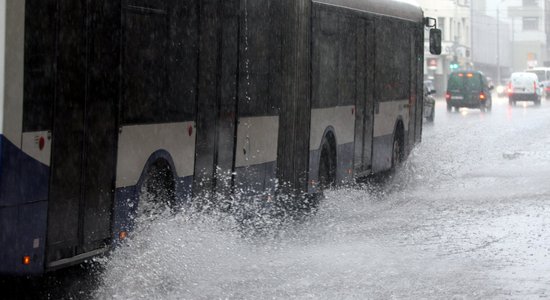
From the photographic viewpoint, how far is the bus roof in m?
17.2

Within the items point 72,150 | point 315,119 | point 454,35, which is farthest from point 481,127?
point 454,35

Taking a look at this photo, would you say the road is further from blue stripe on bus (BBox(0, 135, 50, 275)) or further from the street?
blue stripe on bus (BBox(0, 135, 50, 275))

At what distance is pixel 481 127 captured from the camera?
43656mm

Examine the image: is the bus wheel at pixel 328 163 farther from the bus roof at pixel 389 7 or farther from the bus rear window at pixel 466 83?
the bus rear window at pixel 466 83

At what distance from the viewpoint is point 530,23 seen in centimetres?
15862

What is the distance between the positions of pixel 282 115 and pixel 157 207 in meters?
3.57

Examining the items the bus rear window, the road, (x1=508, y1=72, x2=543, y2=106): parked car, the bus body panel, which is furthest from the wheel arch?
(x1=508, y1=72, x2=543, y2=106): parked car

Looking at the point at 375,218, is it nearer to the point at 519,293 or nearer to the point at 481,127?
the point at 519,293

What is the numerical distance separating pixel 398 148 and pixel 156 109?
1129cm

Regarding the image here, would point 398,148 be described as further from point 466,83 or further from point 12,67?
point 466,83

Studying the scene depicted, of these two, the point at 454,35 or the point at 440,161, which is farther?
the point at 454,35

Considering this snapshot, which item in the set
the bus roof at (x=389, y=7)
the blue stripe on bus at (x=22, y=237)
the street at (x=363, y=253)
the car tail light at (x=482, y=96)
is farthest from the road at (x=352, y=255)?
the car tail light at (x=482, y=96)

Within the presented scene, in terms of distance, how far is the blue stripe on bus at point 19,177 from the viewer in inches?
327

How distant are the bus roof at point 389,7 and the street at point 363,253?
2.42 meters
